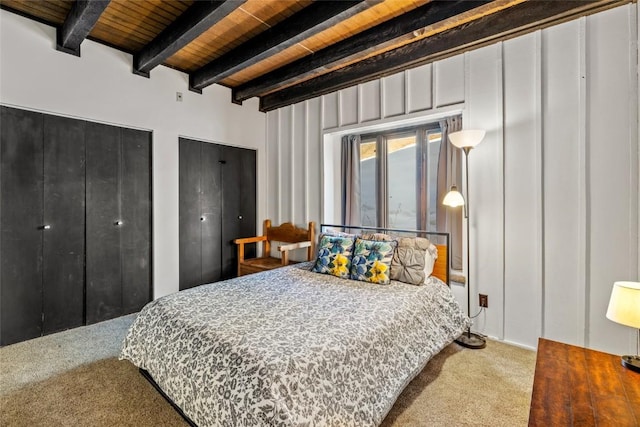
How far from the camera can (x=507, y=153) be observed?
270 centimetres

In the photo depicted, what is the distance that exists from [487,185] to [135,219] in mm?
3679

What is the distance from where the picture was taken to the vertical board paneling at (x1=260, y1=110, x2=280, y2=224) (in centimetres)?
453

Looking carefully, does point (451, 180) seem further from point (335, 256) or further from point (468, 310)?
point (335, 256)

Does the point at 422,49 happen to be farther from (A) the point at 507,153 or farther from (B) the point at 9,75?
(B) the point at 9,75

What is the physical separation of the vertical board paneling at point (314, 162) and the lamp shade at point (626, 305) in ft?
9.79

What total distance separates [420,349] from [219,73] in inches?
132

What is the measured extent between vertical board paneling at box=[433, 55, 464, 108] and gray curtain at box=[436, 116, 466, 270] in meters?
0.31

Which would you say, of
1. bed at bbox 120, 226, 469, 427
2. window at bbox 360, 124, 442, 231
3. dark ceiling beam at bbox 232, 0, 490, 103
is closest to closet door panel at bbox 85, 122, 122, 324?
bed at bbox 120, 226, 469, 427

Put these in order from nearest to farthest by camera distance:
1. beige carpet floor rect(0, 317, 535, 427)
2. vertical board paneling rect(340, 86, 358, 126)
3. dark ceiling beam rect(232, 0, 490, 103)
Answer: beige carpet floor rect(0, 317, 535, 427) → dark ceiling beam rect(232, 0, 490, 103) → vertical board paneling rect(340, 86, 358, 126)

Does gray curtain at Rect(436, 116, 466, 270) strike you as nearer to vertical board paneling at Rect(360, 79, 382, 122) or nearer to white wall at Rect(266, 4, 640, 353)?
white wall at Rect(266, 4, 640, 353)

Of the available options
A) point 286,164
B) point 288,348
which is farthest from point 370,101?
point 288,348

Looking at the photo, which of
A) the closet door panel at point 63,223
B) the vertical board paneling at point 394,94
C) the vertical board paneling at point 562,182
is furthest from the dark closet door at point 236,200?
the vertical board paneling at point 562,182

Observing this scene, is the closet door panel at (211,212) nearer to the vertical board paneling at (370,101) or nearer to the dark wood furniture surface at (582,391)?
the vertical board paneling at (370,101)

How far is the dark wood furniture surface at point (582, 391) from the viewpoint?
3.76 ft
